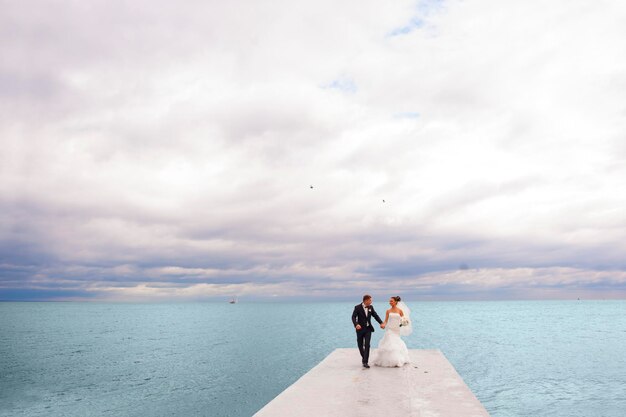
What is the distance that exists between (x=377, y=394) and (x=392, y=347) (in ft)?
18.8

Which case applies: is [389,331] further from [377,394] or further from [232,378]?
[232,378]

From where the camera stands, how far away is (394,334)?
20875 millimetres

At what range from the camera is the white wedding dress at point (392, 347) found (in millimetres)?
20656

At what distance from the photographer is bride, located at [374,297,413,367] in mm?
20641

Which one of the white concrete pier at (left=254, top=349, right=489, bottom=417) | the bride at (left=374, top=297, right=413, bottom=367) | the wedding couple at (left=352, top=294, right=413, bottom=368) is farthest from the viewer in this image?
the bride at (left=374, top=297, right=413, bottom=367)

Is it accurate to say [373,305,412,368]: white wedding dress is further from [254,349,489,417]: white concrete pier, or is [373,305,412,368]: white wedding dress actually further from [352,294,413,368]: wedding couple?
[254,349,489,417]: white concrete pier

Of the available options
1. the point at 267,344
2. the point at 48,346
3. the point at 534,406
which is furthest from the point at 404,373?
the point at 48,346

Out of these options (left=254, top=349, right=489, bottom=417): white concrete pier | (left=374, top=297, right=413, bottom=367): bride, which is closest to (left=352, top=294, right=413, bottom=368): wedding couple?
(left=374, top=297, right=413, bottom=367): bride

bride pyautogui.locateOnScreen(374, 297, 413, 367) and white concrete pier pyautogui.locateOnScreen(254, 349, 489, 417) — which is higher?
bride pyautogui.locateOnScreen(374, 297, 413, 367)

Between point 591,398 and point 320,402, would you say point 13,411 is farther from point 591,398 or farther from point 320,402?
point 591,398

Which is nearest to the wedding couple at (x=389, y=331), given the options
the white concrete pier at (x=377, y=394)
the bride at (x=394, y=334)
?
the bride at (x=394, y=334)

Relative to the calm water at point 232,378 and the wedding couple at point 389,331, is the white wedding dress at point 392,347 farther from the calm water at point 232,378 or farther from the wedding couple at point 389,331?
the calm water at point 232,378

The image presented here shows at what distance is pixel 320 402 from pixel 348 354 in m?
11.8

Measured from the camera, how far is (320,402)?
47.6 feet
